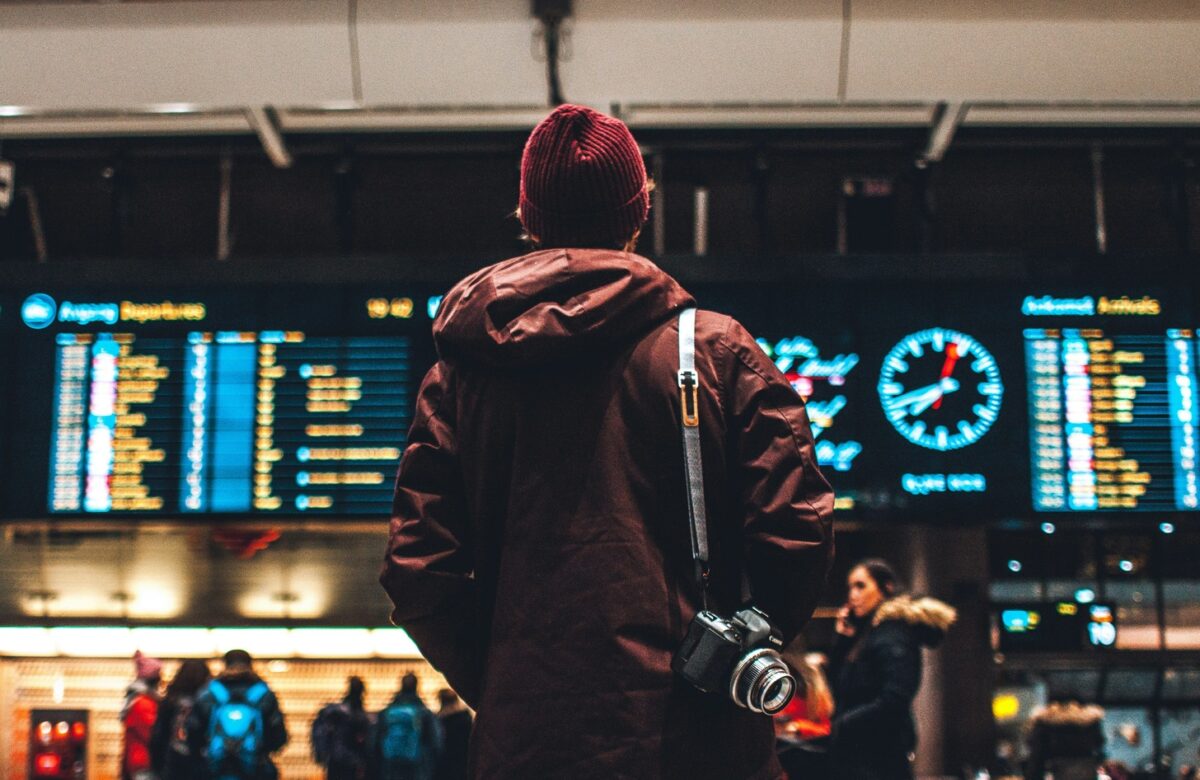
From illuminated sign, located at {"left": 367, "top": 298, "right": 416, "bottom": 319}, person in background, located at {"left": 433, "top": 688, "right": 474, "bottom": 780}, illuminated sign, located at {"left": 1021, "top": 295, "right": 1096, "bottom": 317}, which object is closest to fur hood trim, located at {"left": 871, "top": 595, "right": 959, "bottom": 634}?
illuminated sign, located at {"left": 1021, "top": 295, "right": 1096, "bottom": 317}

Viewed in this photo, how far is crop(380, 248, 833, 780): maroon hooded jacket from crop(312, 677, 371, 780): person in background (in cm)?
685

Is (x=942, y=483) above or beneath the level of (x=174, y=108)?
beneath

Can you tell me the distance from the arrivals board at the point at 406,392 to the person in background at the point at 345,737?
3.12 meters

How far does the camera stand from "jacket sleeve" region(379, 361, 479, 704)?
150 cm

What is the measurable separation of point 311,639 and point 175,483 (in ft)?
14.8

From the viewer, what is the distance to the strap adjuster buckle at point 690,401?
1473mm

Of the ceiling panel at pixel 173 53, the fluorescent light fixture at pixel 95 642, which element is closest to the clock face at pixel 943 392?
the ceiling panel at pixel 173 53

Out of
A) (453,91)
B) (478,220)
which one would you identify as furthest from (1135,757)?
(453,91)

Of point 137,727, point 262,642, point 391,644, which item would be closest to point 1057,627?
point 391,644

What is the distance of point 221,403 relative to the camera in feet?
18.1

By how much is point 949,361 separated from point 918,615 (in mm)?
1576

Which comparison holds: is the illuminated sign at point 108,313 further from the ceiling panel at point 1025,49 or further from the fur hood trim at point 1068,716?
the fur hood trim at point 1068,716

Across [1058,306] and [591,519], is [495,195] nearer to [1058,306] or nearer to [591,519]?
[1058,306]

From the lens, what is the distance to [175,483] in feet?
18.1
